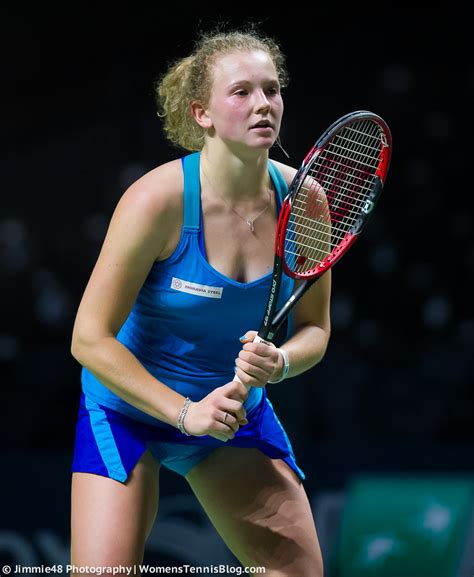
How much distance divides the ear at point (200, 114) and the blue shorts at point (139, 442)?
→ 2.36ft

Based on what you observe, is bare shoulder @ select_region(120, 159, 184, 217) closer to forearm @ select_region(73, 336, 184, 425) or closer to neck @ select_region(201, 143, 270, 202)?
neck @ select_region(201, 143, 270, 202)

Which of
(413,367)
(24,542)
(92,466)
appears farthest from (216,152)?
(413,367)

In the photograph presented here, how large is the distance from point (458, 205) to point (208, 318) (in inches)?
115

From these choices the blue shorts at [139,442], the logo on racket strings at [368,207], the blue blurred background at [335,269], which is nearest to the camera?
the blue shorts at [139,442]

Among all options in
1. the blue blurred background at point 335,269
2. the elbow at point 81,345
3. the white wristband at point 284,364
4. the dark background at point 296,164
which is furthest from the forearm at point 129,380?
the dark background at point 296,164

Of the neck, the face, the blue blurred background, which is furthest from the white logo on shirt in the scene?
the blue blurred background

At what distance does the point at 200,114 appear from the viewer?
95.9 inches

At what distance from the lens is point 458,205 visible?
5.03 m

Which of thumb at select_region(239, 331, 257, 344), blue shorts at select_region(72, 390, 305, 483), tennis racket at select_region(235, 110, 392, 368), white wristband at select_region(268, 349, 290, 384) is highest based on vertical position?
tennis racket at select_region(235, 110, 392, 368)

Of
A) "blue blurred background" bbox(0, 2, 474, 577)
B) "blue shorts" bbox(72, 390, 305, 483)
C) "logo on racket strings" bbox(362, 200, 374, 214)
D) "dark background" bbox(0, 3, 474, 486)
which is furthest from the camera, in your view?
"dark background" bbox(0, 3, 474, 486)

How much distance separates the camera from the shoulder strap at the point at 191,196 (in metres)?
2.34

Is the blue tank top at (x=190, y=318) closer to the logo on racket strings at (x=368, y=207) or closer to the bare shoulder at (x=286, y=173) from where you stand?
the bare shoulder at (x=286, y=173)

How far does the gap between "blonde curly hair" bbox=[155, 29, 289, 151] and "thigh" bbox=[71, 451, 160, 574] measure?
84 cm

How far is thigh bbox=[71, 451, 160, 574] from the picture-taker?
227 cm
